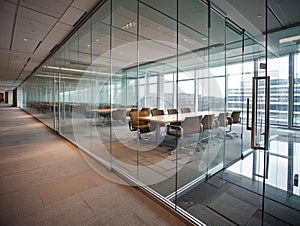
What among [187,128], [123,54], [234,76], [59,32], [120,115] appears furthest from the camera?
[120,115]

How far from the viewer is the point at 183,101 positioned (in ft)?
19.6

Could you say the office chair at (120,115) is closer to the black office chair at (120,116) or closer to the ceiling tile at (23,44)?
the black office chair at (120,116)

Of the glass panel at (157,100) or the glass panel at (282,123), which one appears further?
the glass panel at (157,100)

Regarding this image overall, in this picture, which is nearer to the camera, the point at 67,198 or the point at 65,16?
the point at 67,198

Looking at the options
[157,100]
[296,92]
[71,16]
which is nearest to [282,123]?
[296,92]

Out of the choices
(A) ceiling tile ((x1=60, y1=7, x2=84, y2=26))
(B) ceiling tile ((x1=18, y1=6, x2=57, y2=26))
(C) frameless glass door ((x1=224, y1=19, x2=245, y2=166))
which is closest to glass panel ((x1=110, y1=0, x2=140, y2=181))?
(A) ceiling tile ((x1=60, y1=7, x2=84, y2=26))

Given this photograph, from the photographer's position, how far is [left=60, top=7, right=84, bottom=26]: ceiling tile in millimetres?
3657

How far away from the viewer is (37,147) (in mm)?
4141

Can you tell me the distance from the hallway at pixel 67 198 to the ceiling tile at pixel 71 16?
3.14 metres

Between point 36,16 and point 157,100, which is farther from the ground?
point 36,16

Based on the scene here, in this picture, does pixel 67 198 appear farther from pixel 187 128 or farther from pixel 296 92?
pixel 296 92

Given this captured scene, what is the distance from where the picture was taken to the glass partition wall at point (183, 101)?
2.36 metres

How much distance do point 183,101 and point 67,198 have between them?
473 cm

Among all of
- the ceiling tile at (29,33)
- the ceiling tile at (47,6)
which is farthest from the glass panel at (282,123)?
the ceiling tile at (29,33)
